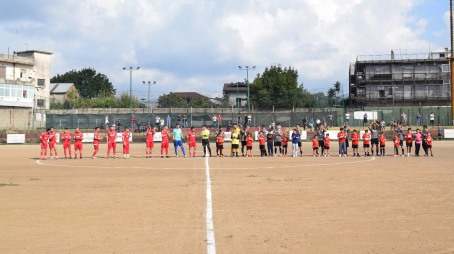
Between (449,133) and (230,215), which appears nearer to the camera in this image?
(230,215)

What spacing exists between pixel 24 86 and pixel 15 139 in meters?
26.4

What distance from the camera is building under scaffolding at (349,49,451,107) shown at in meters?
76.4

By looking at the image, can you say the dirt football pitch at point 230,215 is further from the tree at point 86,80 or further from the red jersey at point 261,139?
the tree at point 86,80

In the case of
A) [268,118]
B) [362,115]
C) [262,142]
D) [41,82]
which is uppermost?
[41,82]

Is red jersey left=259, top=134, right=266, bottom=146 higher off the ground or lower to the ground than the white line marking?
higher

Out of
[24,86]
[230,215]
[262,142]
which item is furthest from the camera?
[24,86]

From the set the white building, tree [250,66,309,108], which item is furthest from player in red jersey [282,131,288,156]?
tree [250,66,309,108]

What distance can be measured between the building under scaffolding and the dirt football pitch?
64619 millimetres

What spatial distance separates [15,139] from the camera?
2035 inches

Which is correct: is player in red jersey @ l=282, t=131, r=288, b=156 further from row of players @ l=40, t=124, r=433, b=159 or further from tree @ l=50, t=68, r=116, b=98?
tree @ l=50, t=68, r=116, b=98

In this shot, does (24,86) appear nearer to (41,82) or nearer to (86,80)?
(41,82)

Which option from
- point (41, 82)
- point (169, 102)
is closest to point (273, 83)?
point (169, 102)

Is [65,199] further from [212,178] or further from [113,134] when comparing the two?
[113,134]

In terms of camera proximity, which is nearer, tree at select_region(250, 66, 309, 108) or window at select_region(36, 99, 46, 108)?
window at select_region(36, 99, 46, 108)
